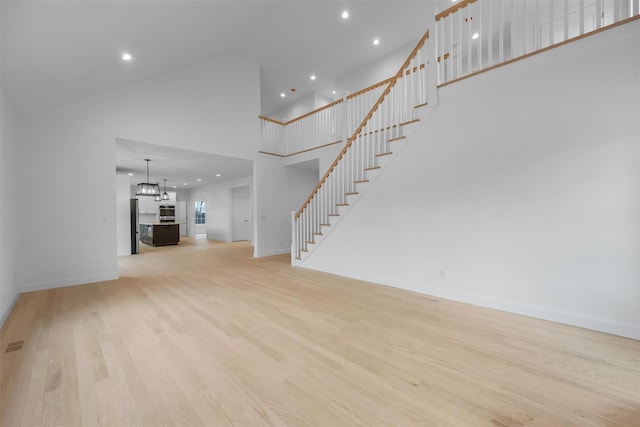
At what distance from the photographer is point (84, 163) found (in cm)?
401

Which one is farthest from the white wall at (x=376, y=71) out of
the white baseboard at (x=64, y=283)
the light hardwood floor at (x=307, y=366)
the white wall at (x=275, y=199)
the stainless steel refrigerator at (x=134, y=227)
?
Answer: the stainless steel refrigerator at (x=134, y=227)

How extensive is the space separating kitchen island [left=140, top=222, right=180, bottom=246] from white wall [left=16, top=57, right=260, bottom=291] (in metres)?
5.19

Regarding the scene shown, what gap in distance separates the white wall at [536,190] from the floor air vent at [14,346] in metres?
4.03

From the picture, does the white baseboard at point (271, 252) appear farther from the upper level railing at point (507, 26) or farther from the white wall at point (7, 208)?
the upper level railing at point (507, 26)

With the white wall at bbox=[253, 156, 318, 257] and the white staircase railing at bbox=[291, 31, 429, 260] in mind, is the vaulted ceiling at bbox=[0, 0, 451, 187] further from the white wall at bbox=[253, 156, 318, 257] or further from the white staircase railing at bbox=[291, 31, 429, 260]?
the white wall at bbox=[253, 156, 318, 257]

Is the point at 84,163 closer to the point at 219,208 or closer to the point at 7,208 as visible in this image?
the point at 7,208

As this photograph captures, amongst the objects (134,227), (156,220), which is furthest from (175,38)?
(156,220)

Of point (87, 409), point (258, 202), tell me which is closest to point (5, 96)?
point (87, 409)

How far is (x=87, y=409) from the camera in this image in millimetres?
1385

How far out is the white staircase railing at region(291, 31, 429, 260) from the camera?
396 cm

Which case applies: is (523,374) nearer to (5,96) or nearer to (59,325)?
(59,325)

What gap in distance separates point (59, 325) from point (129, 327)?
748mm

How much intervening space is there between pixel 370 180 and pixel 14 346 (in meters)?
4.23

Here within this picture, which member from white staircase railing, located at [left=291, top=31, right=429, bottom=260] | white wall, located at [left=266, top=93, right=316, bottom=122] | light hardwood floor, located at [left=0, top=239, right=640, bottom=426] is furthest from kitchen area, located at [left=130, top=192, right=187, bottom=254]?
white wall, located at [left=266, top=93, right=316, bottom=122]
